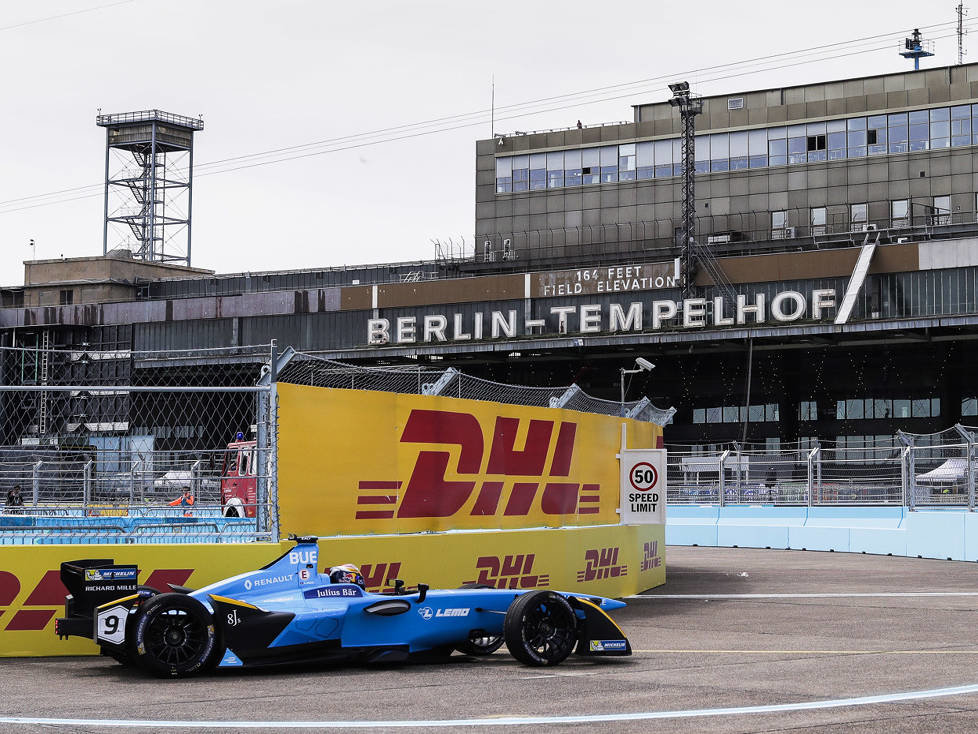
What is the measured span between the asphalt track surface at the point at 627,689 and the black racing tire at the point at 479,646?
127 mm

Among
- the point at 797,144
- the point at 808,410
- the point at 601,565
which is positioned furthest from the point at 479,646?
the point at 797,144

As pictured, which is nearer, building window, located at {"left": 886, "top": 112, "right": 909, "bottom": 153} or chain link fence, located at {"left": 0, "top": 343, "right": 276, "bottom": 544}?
chain link fence, located at {"left": 0, "top": 343, "right": 276, "bottom": 544}

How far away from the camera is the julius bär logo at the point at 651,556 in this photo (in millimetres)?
18906

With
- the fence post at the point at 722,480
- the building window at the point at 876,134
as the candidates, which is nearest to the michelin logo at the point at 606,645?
the fence post at the point at 722,480

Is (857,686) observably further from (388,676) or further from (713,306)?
(713,306)

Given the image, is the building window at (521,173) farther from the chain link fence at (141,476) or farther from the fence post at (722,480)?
the fence post at (722,480)

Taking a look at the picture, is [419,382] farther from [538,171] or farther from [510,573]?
[538,171]

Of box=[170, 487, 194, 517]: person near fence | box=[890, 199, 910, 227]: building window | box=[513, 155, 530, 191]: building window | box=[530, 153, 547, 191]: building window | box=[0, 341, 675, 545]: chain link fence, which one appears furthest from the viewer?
box=[513, 155, 530, 191]: building window

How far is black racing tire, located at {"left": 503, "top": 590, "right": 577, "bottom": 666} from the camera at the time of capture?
418 inches

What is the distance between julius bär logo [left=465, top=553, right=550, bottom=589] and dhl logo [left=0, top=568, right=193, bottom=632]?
4.73 m

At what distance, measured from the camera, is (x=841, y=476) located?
102 feet

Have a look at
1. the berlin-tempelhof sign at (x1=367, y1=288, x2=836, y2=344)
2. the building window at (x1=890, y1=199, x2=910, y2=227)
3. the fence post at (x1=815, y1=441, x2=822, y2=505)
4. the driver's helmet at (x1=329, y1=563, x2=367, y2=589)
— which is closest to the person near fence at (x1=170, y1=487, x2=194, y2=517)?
the driver's helmet at (x1=329, y1=563, x2=367, y2=589)

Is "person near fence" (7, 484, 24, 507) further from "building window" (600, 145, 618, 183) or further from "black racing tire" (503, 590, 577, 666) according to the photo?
"building window" (600, 145, 618, 183)

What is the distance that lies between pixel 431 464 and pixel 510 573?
1.86 meters
